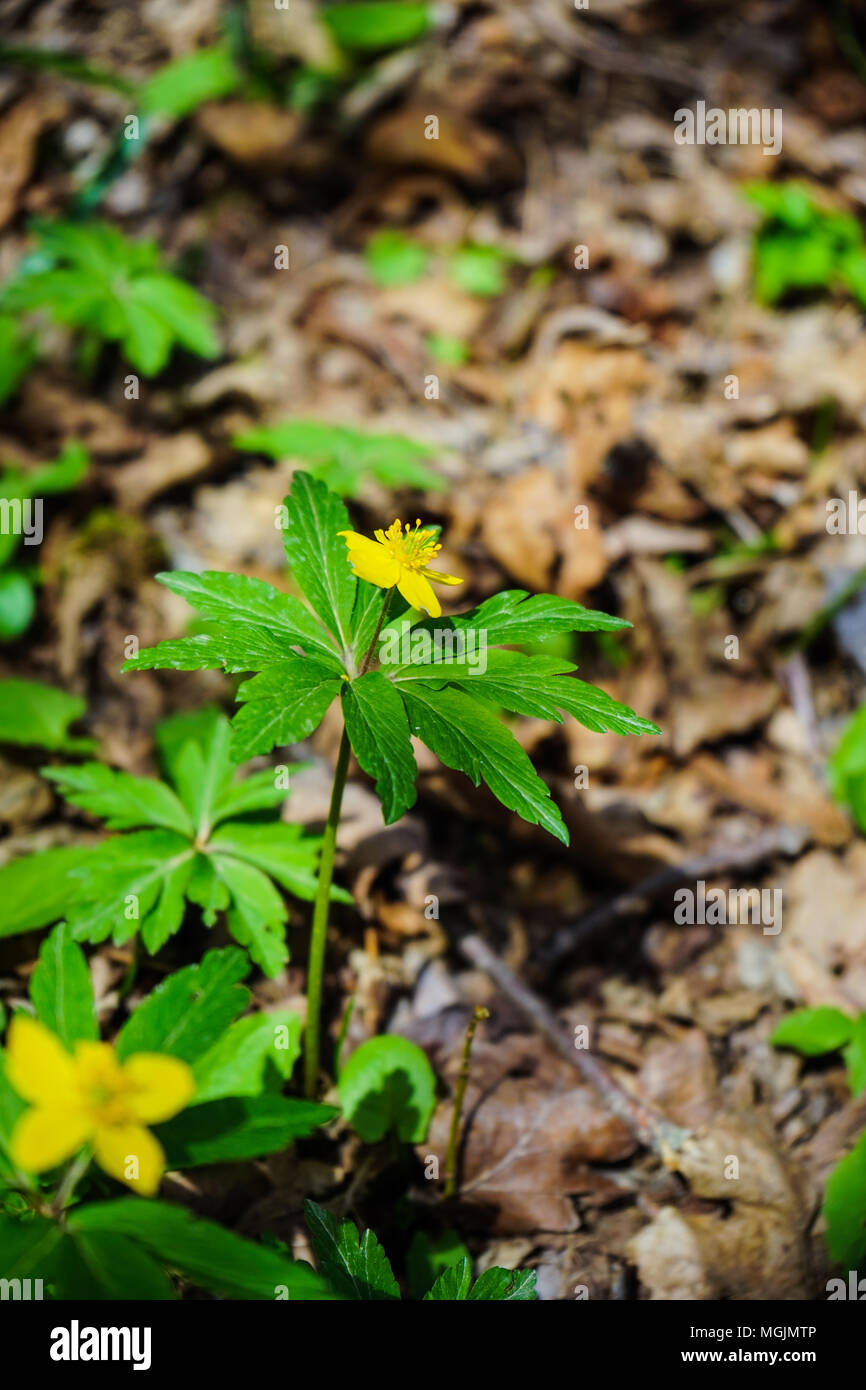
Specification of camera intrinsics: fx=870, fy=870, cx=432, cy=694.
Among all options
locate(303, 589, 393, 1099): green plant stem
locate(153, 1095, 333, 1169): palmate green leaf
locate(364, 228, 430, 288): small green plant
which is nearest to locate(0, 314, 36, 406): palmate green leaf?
locate(364, 228, 430, 288): small green plant

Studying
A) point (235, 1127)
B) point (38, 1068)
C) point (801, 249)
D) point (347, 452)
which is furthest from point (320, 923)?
point (801, 249)

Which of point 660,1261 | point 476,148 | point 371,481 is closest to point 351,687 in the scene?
point 660,1261

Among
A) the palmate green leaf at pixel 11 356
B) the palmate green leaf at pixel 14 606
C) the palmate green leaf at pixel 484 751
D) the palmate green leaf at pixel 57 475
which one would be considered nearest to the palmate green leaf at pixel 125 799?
the palmate green leaf at pixel 484 751

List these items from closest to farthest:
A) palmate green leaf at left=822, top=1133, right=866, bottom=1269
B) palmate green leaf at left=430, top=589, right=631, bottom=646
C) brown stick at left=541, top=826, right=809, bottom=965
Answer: palmate green leaf at left=430, top=589, right=631, bottom=646
palmate green leaf at left=822, top=1133, right=866, bottom=1269
brown stick at left=541, top=826, right=809, bottom=965

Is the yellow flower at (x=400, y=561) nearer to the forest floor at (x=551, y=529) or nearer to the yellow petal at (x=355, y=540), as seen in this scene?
the yellow petal at (x=355, y=540)

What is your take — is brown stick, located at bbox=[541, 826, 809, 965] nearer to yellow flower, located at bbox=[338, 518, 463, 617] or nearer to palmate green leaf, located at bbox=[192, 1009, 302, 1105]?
palmate green leaf, located at bbox=[192, 1009, 302, 1105]
